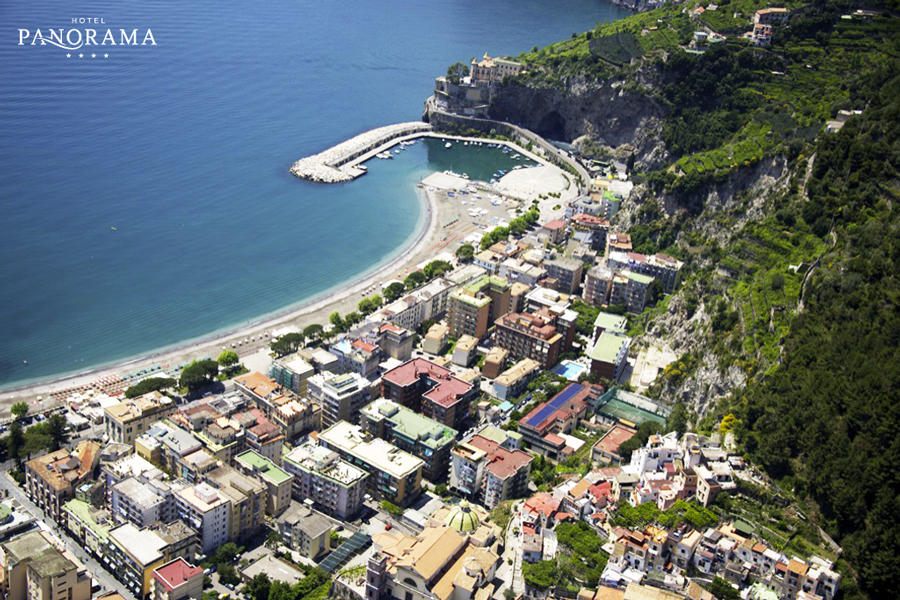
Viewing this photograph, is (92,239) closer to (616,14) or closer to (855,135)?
(855,135)

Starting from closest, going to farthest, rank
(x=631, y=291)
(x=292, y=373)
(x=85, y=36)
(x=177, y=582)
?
(x=177, y=582) < (x=292, y=373) < (x=631, y=291) < (x=85, y=36)

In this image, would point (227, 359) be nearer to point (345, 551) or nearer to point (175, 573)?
point (345, 551)

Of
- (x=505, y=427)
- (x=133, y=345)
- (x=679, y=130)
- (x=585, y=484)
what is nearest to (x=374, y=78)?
(x=679, y=130)

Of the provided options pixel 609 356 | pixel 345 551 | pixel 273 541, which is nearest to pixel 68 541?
pixel 273 541

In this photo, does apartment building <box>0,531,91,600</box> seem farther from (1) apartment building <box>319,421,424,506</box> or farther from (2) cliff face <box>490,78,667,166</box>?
(2) cliff face <box>490,78,667,166</box>

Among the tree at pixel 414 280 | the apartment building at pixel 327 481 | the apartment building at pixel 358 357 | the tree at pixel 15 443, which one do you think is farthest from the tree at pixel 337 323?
the tree at pixel 15 443

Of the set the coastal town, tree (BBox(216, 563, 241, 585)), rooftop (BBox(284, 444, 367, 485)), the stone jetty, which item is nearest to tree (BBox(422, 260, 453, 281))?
the coastal town
